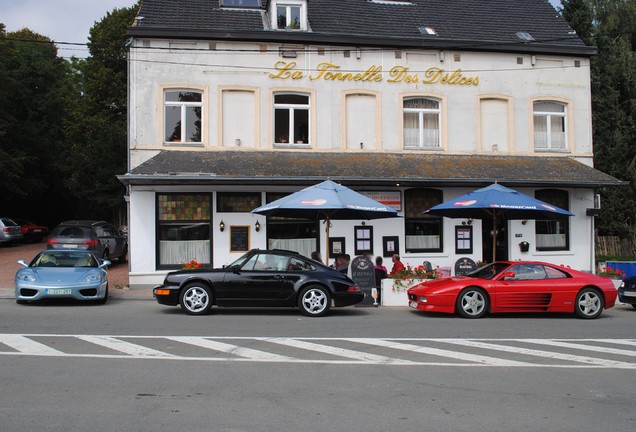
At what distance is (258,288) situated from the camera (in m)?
12.7

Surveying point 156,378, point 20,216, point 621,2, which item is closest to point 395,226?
point 156,378

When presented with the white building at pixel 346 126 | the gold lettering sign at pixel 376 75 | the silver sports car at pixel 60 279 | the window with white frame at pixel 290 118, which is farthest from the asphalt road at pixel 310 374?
the gold lettering sign at pixel 376 75

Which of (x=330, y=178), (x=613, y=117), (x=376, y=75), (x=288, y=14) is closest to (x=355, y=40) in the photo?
(x=376, y=75)

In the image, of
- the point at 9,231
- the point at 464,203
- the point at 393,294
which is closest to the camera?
the point at 464,203

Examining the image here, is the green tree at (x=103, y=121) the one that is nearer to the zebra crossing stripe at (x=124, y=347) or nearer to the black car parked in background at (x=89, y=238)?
the black car parked in background at (x=89, y=238)

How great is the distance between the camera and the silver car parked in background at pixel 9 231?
29969 millimetres

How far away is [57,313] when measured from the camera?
12711 millimetres

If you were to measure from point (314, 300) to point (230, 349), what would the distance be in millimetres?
3996

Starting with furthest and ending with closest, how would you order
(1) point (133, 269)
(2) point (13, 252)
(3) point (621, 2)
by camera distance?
1. (3) point (621, 2)
2. (2) point (13, 252)
3. (1) point (133, 269)

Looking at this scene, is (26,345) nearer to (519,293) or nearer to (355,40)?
(519,293)

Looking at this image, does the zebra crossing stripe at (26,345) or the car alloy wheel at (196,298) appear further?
the car alloy wheel at (196,298)

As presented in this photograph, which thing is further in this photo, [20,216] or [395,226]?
[20,216]

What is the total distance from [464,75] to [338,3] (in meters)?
Answer: 5.15

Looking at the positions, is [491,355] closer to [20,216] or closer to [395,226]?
[395,226]
